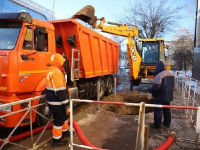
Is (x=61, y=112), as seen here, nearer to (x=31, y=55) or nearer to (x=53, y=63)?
(x=53, y=63)

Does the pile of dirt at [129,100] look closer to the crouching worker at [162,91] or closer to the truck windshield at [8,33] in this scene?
the crouching worker at [162,91]

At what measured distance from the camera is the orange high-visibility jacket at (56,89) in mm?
3248

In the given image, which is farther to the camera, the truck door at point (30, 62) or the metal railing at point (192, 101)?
the truck door at point (30, 62)

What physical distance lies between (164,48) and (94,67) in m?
5.81

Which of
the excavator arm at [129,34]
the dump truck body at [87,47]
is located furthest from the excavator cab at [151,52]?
the dump truck body at [87,47]

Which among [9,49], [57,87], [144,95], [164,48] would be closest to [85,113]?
[57,87]

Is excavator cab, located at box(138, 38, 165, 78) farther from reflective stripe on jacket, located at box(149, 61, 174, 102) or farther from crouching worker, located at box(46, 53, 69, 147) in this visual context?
crouching worker, located at box(46, 53, 69, 147)

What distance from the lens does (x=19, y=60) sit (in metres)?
3.70

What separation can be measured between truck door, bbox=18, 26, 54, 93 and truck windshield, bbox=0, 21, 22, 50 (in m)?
0.18

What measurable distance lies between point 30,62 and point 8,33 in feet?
2.74

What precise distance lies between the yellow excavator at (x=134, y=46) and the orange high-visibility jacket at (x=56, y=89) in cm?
378

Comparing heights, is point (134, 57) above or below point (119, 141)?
above

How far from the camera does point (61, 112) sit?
3418mm

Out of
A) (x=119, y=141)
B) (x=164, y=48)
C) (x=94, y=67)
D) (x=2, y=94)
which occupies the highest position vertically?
(x=164, y=48)
